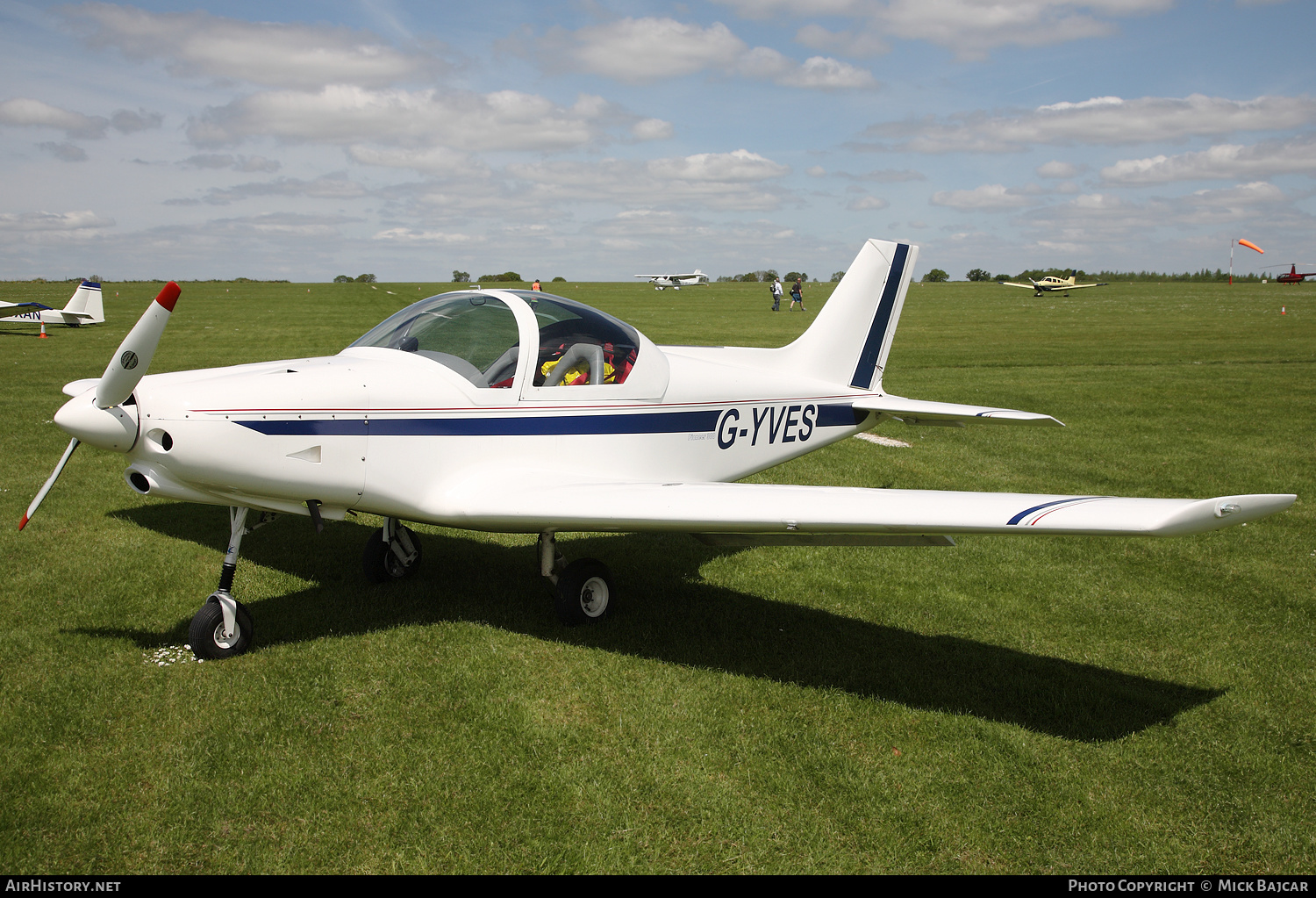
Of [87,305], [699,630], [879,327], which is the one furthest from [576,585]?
[87,305]

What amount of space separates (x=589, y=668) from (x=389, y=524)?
6.97ft

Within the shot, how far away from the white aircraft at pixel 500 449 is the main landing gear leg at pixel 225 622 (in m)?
0.01

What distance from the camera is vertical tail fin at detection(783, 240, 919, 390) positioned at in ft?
24.7

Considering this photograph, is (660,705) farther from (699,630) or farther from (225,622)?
(225,622)

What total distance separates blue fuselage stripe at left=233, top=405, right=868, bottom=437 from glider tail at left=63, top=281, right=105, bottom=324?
97.8 ft

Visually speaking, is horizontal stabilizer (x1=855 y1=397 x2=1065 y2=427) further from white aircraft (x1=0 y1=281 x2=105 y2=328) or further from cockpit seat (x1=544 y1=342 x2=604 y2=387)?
white aircraft (x1=0 y1=281 x2=105 y2=328)

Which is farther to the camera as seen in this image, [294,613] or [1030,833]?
[294,613]

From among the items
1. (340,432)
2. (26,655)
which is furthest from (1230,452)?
(26,655)

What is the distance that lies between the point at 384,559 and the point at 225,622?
4.70ft

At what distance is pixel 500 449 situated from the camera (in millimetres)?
5309

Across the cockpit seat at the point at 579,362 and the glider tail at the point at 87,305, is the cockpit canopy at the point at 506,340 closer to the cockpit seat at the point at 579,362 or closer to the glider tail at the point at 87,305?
the cockpit seat at the point at 579,362

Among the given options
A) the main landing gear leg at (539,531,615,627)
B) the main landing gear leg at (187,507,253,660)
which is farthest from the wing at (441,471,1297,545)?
the main landing gear leg at (187,507,253,660)

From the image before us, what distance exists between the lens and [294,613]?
5.55m

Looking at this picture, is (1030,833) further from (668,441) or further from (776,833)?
(668,441)
